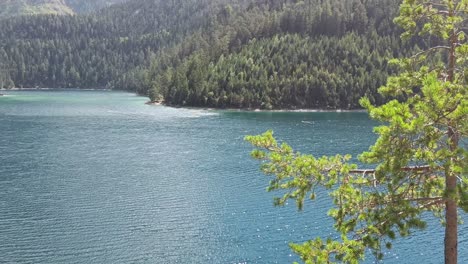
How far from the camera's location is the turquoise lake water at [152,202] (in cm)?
4447

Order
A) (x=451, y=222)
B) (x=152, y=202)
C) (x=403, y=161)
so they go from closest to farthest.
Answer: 1. (x=403, y=161)
2. (x=451, y=222)
3. (x=152, y=202)

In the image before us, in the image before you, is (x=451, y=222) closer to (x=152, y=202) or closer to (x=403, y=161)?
(x=403, y=161)

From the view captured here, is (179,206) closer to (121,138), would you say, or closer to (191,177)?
(191,177)

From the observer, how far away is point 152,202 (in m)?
60.1

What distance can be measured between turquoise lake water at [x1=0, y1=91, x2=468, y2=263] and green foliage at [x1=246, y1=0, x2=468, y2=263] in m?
26.1

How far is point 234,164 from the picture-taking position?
85.2 meters

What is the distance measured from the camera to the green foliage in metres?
15.5

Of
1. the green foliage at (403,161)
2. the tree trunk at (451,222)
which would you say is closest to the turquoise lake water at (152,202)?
the green foliage at (403,161)

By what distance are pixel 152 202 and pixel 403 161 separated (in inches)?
1866

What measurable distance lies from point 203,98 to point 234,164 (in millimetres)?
112295

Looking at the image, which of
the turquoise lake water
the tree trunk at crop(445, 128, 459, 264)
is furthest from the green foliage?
the turquoise lake water

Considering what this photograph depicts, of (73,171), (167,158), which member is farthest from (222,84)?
(73,171)

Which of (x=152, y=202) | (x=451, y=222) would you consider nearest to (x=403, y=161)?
(x=451, y=222)

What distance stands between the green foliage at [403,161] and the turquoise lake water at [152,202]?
2615 cm
